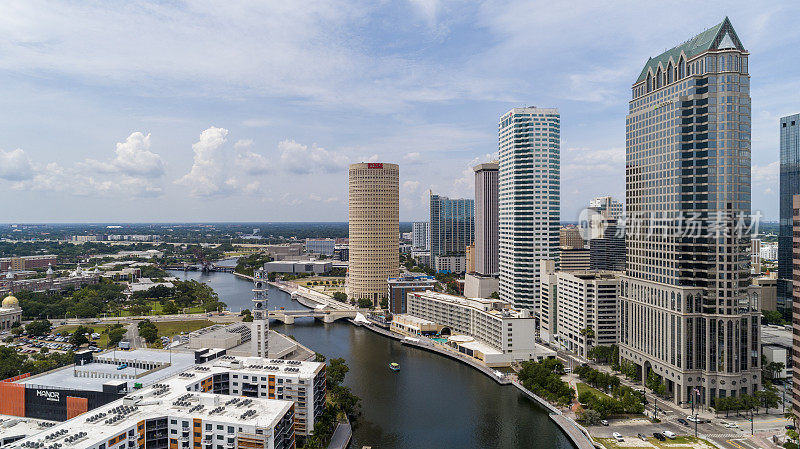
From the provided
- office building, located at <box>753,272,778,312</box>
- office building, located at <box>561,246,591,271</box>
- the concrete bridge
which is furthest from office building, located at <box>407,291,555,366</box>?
office building, located at <box>753,272,778,312</box>

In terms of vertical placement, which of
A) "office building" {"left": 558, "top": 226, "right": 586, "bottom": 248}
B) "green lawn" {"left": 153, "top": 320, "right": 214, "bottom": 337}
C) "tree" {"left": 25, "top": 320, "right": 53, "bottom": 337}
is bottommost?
"green lawn" {"left": 153, "top": 320, "right": 214, "bottom": 337}

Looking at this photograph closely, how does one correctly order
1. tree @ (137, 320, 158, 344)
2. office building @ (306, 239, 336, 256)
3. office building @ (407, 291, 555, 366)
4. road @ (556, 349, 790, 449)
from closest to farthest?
1. road @ (556, 349, 790, 449)
2. office building @ (407, 291, 555, 366)
3. tree @ (137, 320, 158, 344)
4. office building @ (306, 239, 336, 256)

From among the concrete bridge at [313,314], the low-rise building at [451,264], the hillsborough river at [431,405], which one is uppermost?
the low-rise building at [451,264]

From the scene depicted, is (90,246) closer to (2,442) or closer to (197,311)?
(197,311)

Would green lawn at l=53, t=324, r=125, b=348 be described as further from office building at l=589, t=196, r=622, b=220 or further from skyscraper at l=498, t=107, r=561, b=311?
office building at l=589, t=196, r=622, b=220

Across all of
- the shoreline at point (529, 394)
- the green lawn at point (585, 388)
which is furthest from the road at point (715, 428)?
the green lawn at point (585, 388)

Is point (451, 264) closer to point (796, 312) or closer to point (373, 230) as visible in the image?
point (373, 230)

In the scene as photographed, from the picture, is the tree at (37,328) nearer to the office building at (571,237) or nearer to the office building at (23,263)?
the office building at (23,263)
